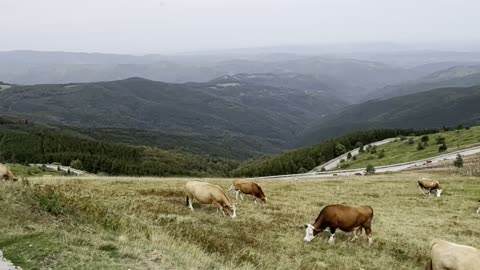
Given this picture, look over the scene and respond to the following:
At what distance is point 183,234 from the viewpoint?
16.1m

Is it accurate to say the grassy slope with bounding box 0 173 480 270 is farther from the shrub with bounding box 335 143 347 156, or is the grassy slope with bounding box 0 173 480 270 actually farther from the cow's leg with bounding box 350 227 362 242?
the shrub with bounding box 335 143 347 156

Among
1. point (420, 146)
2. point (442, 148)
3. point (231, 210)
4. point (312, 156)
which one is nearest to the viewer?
point (231, 210)

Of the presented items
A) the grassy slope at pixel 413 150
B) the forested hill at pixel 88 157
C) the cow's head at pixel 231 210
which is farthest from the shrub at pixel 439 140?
the cow's head at pixel 231 210

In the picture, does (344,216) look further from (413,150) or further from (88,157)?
(88,157)

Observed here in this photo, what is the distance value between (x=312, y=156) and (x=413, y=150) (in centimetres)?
4109

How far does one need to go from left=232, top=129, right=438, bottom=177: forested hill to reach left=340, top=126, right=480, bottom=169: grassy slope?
20.0 metres

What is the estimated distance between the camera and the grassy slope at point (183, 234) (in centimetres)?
1169

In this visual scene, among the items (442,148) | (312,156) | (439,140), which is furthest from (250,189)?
(312,156)

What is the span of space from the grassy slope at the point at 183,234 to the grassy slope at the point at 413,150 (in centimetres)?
8952

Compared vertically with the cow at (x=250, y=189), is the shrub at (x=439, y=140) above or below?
below

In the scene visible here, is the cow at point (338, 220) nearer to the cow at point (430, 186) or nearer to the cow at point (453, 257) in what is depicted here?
the cow at point (453, 257)

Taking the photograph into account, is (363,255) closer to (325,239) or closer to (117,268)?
(325,239)

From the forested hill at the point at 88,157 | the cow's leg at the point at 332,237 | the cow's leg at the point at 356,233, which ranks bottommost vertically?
the forested hill at the point at 88,157

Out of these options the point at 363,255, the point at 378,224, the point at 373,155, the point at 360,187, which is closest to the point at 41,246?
the point at 363,255
